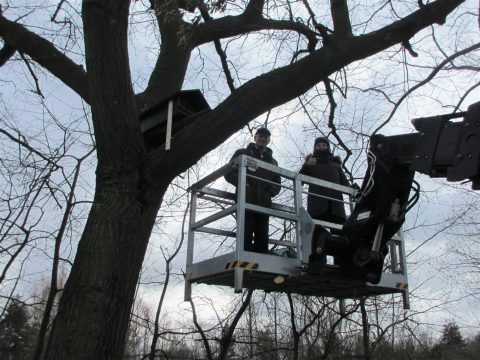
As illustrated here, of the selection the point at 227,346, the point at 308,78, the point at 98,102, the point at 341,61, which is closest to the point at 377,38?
the point at 341,61

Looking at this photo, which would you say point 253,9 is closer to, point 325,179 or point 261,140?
point 261,140

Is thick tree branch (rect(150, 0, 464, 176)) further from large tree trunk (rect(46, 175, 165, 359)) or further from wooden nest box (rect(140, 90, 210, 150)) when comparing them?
large tree trunk (rect(46, 175, 165, 359))

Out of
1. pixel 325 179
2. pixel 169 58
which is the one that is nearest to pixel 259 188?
pixel 325 179

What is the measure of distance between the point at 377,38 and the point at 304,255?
86.3 inches

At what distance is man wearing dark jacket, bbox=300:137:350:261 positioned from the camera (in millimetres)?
5535

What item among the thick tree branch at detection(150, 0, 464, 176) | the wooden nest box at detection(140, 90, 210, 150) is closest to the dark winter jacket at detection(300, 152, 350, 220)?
the thick tree branch at detection(150, 0, 464, 176)

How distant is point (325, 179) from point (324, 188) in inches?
8.3

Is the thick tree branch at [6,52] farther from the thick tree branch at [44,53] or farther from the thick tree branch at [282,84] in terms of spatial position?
the thick tree branch at [282,84]

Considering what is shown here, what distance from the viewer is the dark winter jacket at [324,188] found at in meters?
5.53

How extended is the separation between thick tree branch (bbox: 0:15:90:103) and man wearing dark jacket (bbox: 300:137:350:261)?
268cm

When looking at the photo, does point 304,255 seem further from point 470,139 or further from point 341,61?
point 470,139

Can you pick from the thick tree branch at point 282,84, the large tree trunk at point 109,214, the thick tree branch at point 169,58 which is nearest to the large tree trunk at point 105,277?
the large tree trunk at point 109,214

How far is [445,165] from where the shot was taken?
3.16 meters

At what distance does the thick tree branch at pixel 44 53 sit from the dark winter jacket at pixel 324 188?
2686 millimetres
